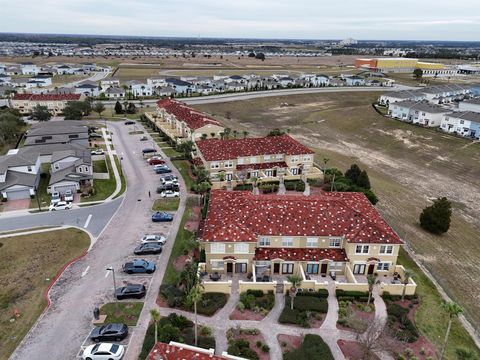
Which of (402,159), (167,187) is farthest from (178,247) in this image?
(402,159)

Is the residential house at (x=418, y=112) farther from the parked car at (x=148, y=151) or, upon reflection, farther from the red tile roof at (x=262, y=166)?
the parked car at (x=148, y=151)

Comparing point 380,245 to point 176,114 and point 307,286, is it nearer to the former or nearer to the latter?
point 307,286

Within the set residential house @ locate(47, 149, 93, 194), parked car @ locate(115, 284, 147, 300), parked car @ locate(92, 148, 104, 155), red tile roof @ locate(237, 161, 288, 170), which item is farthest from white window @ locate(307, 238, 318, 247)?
parked car @ locate(92, 148, 104, 155)

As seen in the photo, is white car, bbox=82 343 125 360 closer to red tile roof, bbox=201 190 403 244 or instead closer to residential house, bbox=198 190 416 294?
residential house, bbox=198 190 416 294

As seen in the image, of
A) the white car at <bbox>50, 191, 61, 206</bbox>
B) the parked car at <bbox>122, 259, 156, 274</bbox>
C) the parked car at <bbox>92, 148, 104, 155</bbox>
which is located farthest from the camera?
the parked car at <bbox>92, 148, 104, 155</bbox>

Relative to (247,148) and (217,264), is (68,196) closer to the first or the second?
(217,264)

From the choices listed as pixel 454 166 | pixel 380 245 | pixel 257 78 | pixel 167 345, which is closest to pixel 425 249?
pixel 380 245
